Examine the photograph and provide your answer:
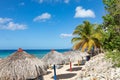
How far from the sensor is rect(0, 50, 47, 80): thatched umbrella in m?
14.0

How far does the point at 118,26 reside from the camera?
38.0ft

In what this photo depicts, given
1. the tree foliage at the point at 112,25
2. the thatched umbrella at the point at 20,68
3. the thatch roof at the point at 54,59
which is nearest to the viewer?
the tree foliage at the point at 112,25

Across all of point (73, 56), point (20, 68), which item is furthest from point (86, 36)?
point (20, 68)

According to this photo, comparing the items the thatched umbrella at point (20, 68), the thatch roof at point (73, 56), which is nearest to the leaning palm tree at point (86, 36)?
the thatch roof at point (73, 56)

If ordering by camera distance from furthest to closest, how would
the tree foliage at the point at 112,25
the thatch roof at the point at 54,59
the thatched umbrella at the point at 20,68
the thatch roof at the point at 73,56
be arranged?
the thatch roof at the point at 73,56, the thatch roof at the point at 54,59, the thatched umbrella at the point at 20,68, the tree foliage at the point at 112,25

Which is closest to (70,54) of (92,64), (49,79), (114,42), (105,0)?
(49,79)

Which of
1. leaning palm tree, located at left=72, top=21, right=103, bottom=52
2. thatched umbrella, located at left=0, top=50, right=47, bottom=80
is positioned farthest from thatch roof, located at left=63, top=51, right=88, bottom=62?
thatched umbrella, located at left=0, top=50, right=47, bottom=80

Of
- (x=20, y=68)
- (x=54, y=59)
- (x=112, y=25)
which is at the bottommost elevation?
(x=20, y=68)

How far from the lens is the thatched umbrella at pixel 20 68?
1402cm

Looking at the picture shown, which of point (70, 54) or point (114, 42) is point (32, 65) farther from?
point (70, 54)

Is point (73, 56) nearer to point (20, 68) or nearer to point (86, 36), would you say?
point (86, 36)

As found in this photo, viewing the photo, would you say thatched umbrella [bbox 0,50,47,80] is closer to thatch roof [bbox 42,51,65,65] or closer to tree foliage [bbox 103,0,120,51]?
tree foliage [bbox 103,0,120,51]

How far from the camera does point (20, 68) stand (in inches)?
566

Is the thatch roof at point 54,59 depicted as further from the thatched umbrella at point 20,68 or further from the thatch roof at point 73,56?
the thatched umbrella at point 20,68
